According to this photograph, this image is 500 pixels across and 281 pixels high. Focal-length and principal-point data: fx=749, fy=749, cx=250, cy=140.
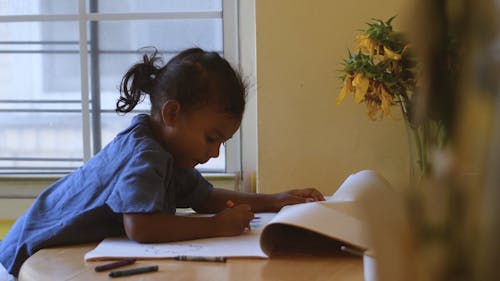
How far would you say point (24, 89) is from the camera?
1958 millimetres

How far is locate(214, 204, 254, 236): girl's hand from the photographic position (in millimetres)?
1033

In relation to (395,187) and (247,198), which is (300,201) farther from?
(395,187)

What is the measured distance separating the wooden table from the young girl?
12 centimetres

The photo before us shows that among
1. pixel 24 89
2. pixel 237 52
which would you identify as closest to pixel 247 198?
pixel 237 52

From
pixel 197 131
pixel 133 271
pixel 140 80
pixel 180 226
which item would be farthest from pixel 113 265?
pixel 140 80

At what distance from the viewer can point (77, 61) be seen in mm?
1911

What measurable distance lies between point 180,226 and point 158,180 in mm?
80

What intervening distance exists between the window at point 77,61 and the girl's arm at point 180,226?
766mm

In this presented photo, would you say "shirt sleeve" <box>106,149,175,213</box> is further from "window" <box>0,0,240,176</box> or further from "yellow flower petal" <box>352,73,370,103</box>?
"window" <box>0,0,240,176</box>

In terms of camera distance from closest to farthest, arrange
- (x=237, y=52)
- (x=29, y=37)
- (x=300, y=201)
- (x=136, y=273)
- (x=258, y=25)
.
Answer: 1. (x=136, y=273)
2. (x=300, y=201)
3. (x=258, y=25)
4. (x=237, y=52)
5. (x=29, y=37)

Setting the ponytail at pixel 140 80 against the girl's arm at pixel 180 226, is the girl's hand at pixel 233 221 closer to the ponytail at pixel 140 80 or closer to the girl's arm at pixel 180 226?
the girl's arm at pixel 180 226

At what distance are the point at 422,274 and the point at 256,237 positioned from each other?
0.85 m

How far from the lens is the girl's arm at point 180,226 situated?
99 cm

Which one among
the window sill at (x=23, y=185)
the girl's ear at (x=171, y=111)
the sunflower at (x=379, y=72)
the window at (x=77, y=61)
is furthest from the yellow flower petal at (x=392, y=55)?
the window sill at (x=23, y=185)
